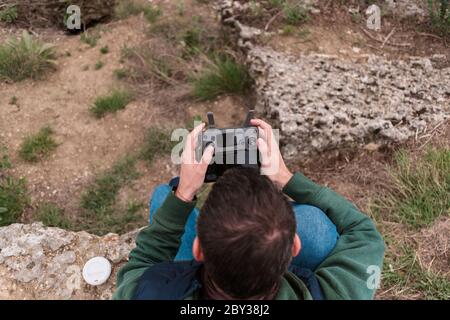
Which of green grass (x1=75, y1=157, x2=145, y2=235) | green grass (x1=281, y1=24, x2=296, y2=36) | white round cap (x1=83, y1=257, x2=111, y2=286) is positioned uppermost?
green grass (x1=281, y1=24, x2=296, y2=36)

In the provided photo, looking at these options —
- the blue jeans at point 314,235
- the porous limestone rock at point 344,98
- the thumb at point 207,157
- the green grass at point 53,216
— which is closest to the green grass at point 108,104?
the green grass at point 53,216

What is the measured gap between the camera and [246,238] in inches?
40.1

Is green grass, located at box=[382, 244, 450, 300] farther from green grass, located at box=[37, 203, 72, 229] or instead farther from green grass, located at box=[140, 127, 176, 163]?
green grass, located at box=[37, 203, 72, 229]

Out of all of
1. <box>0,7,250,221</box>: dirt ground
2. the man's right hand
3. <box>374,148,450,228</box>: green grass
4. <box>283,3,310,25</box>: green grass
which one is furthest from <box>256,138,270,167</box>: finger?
<box>283,3,310,25</box>: green grass

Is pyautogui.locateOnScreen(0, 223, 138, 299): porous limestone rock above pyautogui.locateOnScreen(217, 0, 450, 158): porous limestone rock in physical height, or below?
below

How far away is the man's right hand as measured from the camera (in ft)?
5.45

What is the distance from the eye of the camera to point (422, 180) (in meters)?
2.72

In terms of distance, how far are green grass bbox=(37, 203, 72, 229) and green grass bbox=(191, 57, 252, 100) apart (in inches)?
67.6

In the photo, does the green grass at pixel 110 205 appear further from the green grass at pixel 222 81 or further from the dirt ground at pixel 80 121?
the green grass at pixel 222 81

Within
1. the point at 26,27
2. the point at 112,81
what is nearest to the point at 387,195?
the point at 112,81

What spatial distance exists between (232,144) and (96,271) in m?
1.30

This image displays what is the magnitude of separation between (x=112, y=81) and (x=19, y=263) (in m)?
2.54

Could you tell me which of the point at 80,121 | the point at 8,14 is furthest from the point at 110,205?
the point at 8,14

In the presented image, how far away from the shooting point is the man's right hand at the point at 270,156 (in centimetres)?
166
